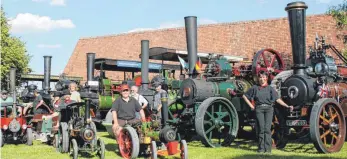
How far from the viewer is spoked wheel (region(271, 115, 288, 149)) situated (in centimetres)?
723

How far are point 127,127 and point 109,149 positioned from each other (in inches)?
59.1

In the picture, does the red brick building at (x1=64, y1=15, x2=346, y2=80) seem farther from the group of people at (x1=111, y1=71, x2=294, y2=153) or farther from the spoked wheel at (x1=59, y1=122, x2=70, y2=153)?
the spoked wheel at (x1=59, y1=122, x2=70, y2=153)

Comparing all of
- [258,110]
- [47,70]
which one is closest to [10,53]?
[47,70]

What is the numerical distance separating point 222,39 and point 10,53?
11.0 meters

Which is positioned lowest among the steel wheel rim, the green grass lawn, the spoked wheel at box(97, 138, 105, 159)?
the green grass lawn

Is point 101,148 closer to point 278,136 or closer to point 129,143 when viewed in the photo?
point 129,143

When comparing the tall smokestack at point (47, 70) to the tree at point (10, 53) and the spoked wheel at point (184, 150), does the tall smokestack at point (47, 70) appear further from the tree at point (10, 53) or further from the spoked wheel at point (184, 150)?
the spoked wheel at point (184, 150)

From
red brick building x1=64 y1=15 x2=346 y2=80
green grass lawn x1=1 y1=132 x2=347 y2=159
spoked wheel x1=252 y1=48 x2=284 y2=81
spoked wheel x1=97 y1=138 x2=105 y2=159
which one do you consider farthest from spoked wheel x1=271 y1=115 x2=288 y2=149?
red brick building x1=64 y1=15 x2=346 y2=80

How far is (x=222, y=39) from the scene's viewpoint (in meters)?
25.1

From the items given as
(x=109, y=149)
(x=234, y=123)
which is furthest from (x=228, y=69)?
(x=109, y=149)

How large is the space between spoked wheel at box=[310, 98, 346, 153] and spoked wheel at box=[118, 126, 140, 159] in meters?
2.42

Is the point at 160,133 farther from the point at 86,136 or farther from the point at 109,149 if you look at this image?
the point at 109,149

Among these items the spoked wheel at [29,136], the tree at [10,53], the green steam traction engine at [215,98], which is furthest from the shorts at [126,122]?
the tree at [10,53]

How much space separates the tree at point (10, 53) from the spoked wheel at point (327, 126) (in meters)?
18.0
